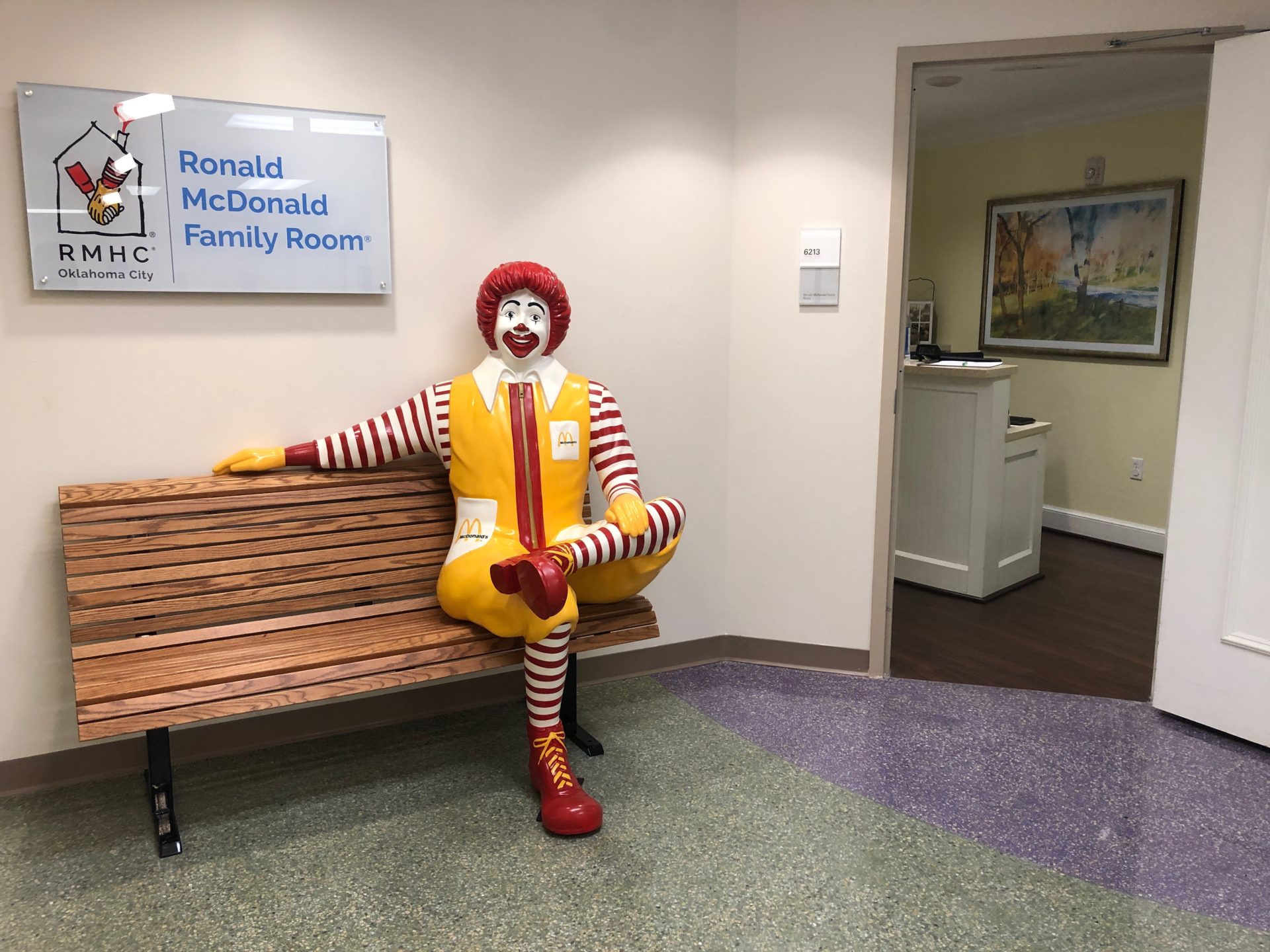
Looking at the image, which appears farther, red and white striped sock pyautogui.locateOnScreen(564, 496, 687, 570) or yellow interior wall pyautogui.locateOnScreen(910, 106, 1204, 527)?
yellow interior wall pyautogui.locateOnScreen(910, 106, 1204, 527)

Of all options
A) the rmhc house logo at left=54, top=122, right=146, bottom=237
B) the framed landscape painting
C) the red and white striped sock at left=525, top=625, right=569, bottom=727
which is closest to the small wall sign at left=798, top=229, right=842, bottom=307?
the red and white striped sock at left=525, top=625, right=569, bottom=727

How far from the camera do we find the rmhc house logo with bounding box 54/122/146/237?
95.7 inches

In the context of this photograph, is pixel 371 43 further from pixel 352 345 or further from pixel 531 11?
pixel 352 345

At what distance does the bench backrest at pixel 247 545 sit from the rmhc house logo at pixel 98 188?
67 cm

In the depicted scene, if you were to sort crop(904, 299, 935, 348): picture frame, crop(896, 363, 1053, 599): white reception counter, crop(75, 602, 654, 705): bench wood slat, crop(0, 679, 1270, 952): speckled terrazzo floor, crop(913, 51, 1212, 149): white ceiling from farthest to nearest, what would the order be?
crop(904, 299, 935, 348): picture frame, crop(913, 51, 1212, 149): white ceiling, crop(896, 363, 1053, 599): white reception counter, crop(75, 602, 654, 705): bench wood slat, crop(0, 679, 1270, 952): speckled terrazzo floor

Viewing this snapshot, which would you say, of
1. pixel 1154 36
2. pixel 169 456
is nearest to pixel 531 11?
pixel 169 456

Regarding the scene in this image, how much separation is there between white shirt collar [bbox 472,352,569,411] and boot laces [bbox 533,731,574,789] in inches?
35.0

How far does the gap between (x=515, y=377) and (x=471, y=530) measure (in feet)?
1.43

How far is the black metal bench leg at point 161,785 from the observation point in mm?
2377

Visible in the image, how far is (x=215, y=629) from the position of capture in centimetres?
251

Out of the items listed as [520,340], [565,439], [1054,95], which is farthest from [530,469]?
[1054,95]

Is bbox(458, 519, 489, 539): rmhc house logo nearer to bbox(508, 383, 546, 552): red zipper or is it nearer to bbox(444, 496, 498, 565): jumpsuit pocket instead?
bbox(444, 496, 498, 565): jumpsuit pocket

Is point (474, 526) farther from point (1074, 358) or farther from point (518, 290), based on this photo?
point (1074, 358)

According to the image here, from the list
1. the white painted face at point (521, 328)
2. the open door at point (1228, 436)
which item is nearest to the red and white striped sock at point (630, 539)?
the white painted face at point (521, 328)
